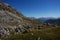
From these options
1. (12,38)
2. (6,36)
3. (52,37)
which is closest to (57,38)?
(52,37)

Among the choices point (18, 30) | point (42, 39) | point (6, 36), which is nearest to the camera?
point (42, 39)

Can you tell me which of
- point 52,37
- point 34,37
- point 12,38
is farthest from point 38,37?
point 12,38

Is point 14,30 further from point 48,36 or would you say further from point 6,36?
point 48,36

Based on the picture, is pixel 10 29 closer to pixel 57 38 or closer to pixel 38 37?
pixel 38 37

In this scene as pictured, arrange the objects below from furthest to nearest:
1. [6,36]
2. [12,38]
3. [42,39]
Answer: [6,36]
[12,38]
[42,39]

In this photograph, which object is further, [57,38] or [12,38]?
Answer: [12,38]

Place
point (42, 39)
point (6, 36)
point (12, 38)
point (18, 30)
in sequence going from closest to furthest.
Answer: point (42, 39) → point (12, 38) → point (6, 36) → point (18, 30)

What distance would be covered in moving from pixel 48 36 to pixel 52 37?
83.8 inches

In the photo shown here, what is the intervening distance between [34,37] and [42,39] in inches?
180

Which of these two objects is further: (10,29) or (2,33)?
(10,29)

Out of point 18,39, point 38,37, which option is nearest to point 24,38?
point 18,39

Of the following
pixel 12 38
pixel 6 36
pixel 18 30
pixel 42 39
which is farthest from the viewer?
pixel 18 30

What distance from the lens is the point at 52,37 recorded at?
59250mm

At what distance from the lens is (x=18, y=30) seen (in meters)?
75.1
